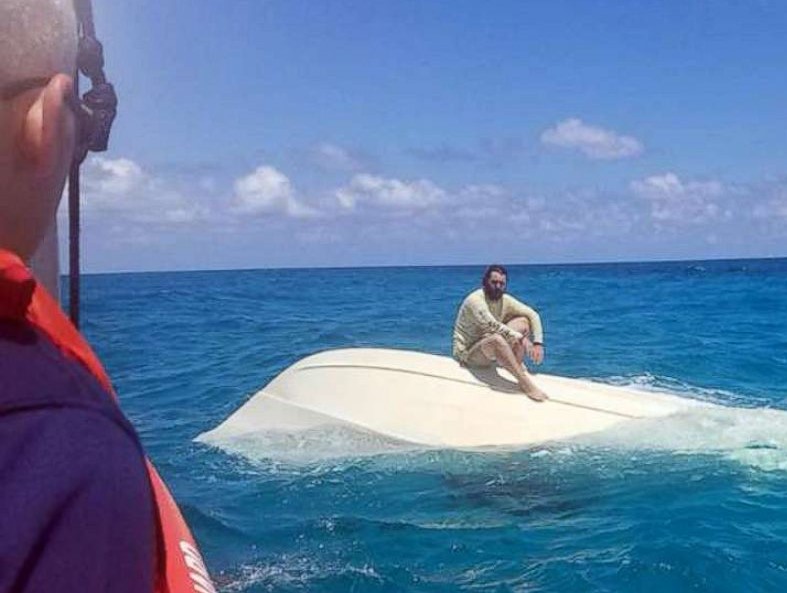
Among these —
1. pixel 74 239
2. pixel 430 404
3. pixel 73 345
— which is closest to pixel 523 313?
pixel 430 404

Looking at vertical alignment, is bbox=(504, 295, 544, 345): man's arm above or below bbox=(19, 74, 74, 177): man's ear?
below

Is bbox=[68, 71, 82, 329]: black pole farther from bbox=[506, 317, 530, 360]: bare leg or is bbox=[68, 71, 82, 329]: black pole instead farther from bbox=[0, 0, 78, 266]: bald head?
bbox=[506, 317, 530, 360]: bare leg

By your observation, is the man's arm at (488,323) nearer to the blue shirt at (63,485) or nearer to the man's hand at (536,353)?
the man's hand at (536,353)

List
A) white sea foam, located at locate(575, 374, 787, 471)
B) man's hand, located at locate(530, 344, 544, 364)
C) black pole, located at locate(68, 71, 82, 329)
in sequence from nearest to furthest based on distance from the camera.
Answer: black pole, located at locate(68, 71, 82, 329) < white sea foam, located at locate(575, 374, 787, 471) < man's hand, located at locate(530, 344, 544, 364)

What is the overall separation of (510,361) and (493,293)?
776mm

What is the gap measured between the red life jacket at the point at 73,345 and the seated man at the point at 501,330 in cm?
821

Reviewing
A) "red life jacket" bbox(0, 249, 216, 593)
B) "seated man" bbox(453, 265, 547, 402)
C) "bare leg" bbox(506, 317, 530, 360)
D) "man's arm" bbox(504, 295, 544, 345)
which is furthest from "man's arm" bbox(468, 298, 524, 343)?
"red life jacket" bbox(0, 249, 216, 593)

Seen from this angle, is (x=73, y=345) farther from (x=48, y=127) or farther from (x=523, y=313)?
(x=523, y=313)

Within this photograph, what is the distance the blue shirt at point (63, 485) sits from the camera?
835 millimetres

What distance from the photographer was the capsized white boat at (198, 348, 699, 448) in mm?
9664

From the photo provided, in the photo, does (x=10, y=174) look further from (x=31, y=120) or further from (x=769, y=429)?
(x=769, y=429)

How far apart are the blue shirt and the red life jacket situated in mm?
36

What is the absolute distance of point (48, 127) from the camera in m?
1.01

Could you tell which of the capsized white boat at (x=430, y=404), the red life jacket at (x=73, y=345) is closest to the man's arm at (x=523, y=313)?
the capsized white boat at (x=430, y=404)
